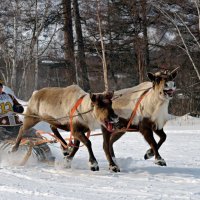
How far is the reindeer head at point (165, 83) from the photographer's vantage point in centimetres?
630

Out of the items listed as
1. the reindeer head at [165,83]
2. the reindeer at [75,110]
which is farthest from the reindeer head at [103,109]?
the reindeer head at [165,83]

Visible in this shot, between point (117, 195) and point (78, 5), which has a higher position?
point (78, 5)

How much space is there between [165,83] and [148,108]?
592mm

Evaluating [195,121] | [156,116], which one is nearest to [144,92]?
[156,116]

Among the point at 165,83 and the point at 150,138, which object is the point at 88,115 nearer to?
the point at 150,138

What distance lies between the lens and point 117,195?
16.9 feet

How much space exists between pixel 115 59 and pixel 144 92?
55.5 ft

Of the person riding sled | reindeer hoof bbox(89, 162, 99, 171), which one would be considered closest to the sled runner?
the person riding sled

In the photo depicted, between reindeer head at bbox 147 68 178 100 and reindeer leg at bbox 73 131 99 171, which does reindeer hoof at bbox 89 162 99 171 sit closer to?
reindeer leg at bbox 73 131 99 171

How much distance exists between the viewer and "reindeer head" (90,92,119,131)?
6.33 meters

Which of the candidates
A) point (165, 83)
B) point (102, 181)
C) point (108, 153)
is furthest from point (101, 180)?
point (165, 83)

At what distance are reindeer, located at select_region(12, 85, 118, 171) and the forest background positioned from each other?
12.7 meters

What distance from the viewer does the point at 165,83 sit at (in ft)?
20.7

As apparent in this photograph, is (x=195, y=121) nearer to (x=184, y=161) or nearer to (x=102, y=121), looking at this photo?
(x=184, y=161)
